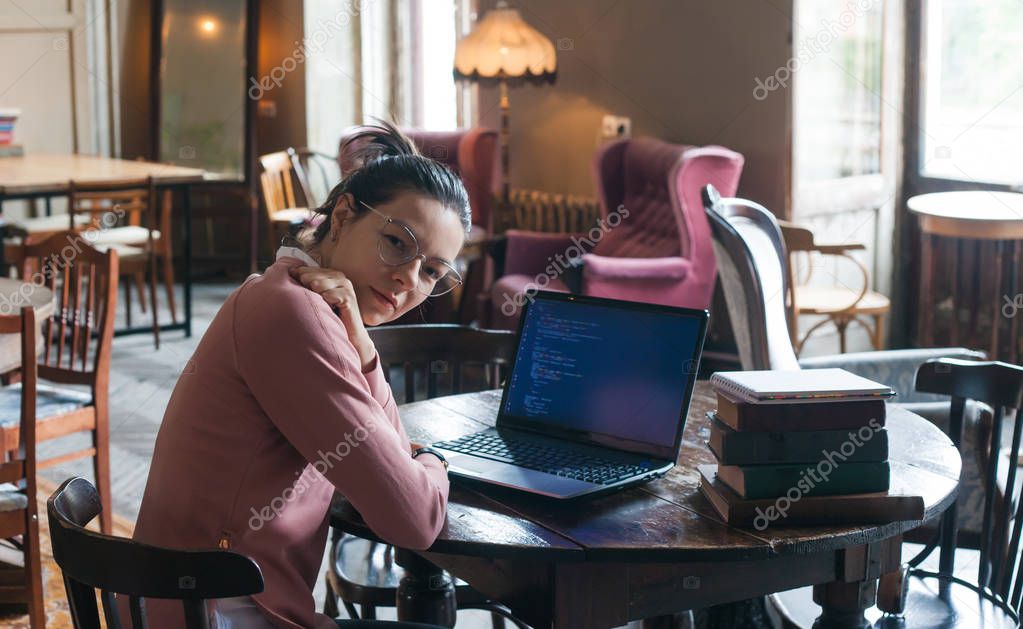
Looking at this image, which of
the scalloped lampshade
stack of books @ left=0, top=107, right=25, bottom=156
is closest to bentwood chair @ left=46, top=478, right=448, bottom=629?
the scalloped lampshade

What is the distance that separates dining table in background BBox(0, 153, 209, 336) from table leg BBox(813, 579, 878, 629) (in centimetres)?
474

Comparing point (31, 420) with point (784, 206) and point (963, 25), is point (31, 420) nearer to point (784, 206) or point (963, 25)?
point (784, 206)

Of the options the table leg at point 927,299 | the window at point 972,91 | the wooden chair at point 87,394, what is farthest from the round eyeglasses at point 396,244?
the window at point 972,91

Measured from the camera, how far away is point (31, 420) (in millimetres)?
2670

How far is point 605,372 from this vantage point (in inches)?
72.8

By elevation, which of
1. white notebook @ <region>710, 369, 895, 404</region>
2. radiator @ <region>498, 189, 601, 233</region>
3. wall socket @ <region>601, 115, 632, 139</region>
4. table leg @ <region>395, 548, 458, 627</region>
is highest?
wall socket @ <region>601, 115, 632, 139</region>

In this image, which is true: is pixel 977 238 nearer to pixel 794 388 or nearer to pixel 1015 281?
pixel 1015 281

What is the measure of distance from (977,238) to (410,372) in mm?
2994

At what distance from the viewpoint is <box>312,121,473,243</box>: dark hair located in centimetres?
154

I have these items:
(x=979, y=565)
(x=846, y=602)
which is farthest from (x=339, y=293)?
(x=979, y=565)

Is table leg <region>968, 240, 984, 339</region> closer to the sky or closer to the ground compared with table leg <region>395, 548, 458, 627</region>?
closer to the sky

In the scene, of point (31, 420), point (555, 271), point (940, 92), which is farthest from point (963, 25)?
point (31, 420)

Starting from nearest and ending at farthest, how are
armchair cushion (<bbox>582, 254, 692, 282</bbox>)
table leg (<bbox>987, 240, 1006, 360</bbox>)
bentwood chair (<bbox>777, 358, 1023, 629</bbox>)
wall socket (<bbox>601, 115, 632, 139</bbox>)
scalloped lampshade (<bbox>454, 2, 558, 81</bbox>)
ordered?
bentwood chair (<bbox>777, 358, 1023, 629</bbox>)
table leg (<bbox>987, 240, 1006, 360</bbox>)
armchair cushion (<bbox>582, 254, 692, 282</bbox>)
scalloped lampshade (<bbox>454, 2, 558, 81</bbox>)
wall socket (<bbox>601, 115, 632, 139</bbox>)

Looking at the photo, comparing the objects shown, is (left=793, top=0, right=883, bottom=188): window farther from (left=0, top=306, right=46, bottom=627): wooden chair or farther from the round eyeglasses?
the round eyeglasses
